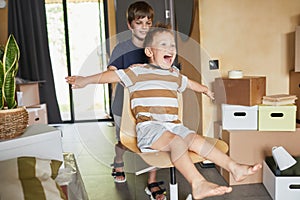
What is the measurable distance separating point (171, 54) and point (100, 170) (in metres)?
1.54

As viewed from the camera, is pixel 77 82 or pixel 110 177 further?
pixel 110 177

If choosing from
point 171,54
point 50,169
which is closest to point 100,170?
point 171,54

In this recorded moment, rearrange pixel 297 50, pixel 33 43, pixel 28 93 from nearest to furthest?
pixel 297 50 → pixel 28 93 → pixel 33 43

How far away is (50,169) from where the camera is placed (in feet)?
Answer: 3.67

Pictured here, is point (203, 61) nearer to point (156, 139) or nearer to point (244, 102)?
point (244, 102)

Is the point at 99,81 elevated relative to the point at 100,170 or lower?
elevated

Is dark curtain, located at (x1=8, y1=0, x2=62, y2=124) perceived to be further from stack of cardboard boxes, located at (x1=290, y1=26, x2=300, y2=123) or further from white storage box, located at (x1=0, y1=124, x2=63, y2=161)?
white storage box, located at (x1=0, y1=124, x2=63, y2=161)

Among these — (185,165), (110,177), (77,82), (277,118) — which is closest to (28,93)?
(110,177)

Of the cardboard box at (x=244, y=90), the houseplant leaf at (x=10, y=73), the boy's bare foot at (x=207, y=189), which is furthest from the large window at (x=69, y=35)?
the houseplant leaf at (x=10, y=73)

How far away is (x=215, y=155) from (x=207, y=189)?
0.21m

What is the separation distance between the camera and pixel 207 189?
1.52 metres

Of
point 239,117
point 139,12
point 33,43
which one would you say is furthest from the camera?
point 33,43

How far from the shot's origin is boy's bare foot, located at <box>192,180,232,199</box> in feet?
4.94

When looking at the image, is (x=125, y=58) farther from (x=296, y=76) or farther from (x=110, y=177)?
(x=296, y=76)
